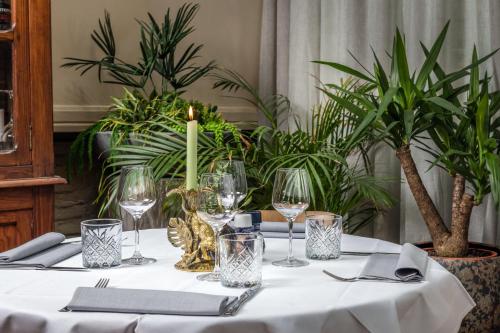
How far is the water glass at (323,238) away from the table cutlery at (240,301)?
1.06 ft

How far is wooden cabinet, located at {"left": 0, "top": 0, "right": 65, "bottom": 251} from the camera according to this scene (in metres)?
2.73

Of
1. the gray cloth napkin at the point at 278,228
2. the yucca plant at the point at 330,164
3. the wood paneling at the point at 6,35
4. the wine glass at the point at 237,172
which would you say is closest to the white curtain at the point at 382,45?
the yucca plant at the point at 330,164

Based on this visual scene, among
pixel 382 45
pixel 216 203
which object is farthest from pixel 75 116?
pixel 216 203

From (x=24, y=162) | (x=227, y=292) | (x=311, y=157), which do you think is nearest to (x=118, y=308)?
(x=227, y=292)

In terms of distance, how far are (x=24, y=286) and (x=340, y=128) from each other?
2.29 m

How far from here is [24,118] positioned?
108 inches

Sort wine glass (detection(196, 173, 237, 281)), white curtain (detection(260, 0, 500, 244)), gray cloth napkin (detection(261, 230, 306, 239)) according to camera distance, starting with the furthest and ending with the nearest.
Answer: white curtain (detection(260, 0, 500, 244)), gray cloth napkin (detection(261, 230, 306, 239)), wine glass (detection(196, 173, 237, 281))

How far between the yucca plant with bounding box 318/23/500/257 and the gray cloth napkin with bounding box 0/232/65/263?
1.20 metres

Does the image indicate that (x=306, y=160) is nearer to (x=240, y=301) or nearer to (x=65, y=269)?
(x=65, y=269)

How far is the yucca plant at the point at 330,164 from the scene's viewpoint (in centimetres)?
307

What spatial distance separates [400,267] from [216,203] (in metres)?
0.38

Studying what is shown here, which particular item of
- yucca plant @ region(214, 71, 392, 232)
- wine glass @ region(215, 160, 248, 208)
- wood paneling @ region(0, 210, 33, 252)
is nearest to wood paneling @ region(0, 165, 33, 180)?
wood paneling @ region(0, 210, 33, 252)

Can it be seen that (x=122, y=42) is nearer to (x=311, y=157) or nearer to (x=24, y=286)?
(x=311, y=157)

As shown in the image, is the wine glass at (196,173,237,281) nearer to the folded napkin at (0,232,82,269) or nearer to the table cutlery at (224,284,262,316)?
the table cutlery at (224,284,262,316)
